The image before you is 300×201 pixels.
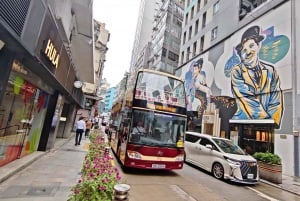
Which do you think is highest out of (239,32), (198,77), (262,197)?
(239,32)

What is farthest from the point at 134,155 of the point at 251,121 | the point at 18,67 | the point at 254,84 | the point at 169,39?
the point at 169,39

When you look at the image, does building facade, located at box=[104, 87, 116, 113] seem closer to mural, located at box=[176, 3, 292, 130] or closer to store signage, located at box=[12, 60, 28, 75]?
mural, located at box=[176, 3, 292, 130]

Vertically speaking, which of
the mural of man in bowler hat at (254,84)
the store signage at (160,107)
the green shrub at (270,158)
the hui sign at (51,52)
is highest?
the mural of man in bowler hat at (254,84)

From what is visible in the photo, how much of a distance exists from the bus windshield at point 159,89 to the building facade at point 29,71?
3107mm

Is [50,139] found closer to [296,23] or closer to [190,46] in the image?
[296,23]

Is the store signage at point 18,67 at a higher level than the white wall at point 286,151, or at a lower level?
higher

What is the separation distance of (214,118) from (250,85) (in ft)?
17.5

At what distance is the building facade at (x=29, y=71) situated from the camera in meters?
3.43

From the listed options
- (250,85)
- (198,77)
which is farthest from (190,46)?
(250,85)

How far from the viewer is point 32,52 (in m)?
3.95

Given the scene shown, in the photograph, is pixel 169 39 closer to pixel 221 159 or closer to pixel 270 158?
pixel 270 158

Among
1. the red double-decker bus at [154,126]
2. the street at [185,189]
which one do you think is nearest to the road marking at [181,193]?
the street at [185,189]

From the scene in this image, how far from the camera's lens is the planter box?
9.61 meters

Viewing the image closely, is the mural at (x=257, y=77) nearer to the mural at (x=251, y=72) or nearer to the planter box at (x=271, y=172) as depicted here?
the mural at (x=251, y=72)
